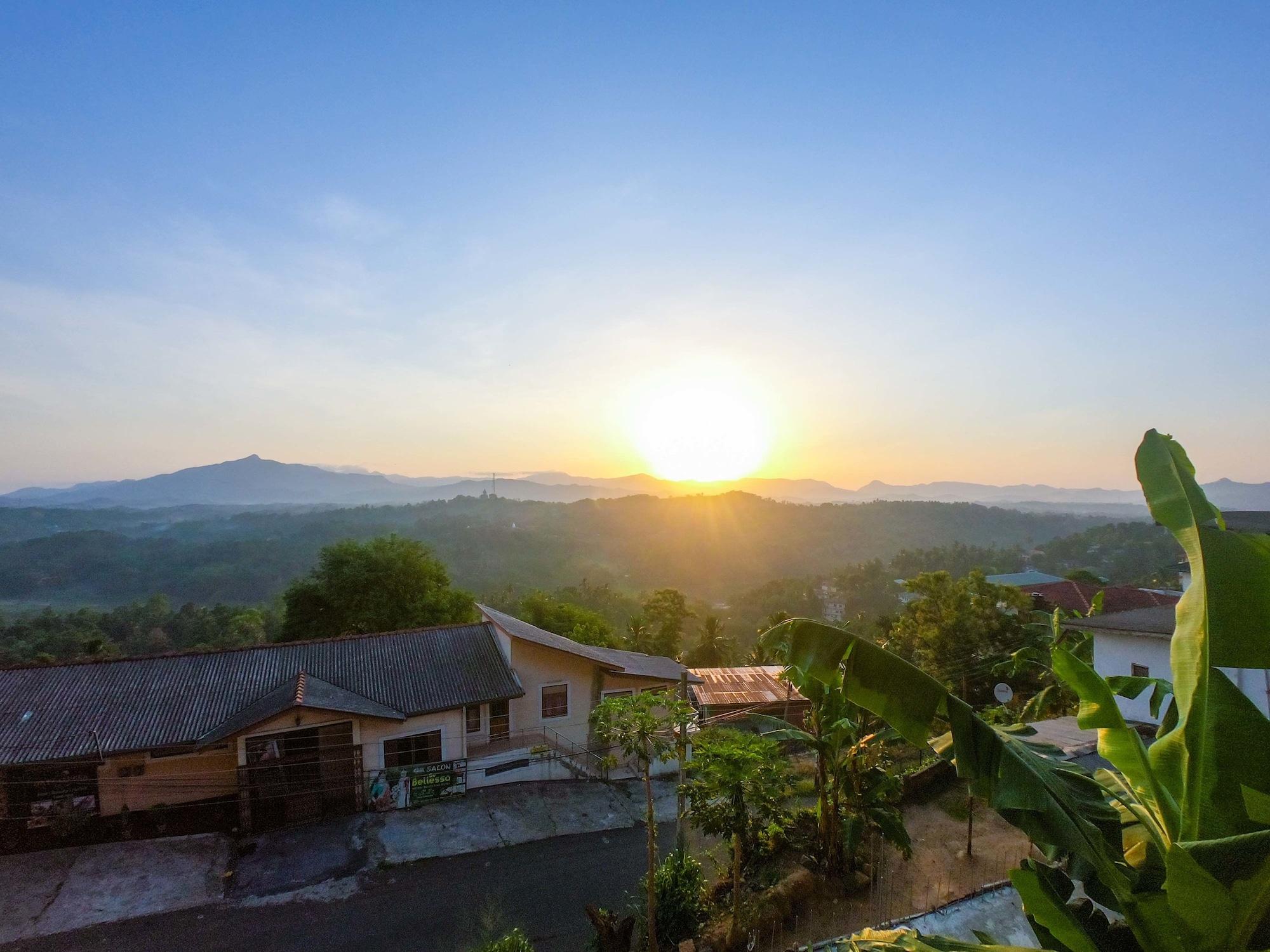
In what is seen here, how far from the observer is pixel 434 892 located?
11234mm

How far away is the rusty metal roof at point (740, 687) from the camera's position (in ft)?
69.2

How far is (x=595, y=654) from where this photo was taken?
1862 centimetres

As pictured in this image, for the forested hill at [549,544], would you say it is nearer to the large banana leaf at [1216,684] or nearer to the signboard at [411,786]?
the signboard at [411,786]

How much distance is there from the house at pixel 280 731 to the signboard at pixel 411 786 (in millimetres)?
30

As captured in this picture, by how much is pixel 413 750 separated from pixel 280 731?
3204mm

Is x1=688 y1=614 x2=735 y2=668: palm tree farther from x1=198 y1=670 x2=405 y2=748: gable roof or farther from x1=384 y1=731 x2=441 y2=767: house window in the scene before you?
x1=198 y1=670 x2=405 y2=748: gable roof

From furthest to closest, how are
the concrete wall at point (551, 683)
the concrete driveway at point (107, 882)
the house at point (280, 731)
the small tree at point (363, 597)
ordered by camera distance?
the small tree at point (363, 597) < the concrete wall at point (551, 683) < the house at point (280, 731) < the concrete driveway at point (107, 882)

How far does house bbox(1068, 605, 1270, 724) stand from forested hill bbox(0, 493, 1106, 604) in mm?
59991

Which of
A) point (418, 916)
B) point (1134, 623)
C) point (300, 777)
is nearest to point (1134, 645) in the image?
point (1134, 623)

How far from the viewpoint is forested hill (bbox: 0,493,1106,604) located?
7800cm

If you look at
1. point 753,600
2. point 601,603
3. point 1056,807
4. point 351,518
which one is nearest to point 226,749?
point 1056,807

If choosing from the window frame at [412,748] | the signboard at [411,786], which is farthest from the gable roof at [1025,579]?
the signboard at [411,786]

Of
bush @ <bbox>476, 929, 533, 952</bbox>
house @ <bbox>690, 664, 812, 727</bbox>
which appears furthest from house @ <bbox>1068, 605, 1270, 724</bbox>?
bush @ <bbox>476, 929, 533, 952</bbox>

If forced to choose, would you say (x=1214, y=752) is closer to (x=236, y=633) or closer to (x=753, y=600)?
(x=236, y=633)
